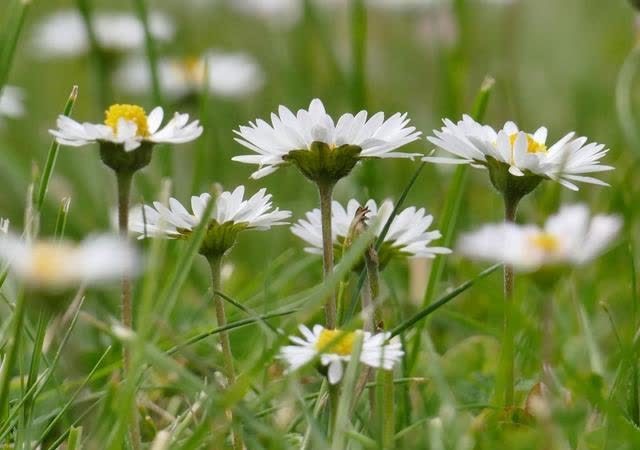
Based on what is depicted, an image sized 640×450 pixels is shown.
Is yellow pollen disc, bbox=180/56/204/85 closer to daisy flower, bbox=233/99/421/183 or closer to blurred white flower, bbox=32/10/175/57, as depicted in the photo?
blurred white flower, bbox=32/10/175/57

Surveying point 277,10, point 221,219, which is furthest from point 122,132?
point 277,10

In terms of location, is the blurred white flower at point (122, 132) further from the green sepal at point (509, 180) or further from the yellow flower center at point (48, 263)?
the green sepal at point (509, 180)

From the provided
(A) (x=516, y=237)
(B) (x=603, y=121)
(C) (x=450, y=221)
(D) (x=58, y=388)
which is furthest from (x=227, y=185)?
(A) (x=516, y=237)

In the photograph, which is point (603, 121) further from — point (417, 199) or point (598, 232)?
point (598, 232)

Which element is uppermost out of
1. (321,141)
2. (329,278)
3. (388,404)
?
(321,141)

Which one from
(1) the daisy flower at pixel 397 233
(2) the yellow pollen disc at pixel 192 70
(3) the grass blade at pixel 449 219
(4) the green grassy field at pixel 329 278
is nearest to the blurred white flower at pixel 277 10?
(4) the green grassy field at pixel 329 278

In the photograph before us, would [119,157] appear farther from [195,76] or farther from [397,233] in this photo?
[195,76]
